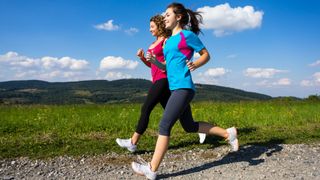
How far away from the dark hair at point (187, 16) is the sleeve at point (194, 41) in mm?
314

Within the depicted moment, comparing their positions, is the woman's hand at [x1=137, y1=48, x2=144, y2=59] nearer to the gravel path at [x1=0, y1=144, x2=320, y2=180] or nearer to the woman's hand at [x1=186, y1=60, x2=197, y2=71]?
the woman's hand at [x1=186, y1=60, x2=197, y2=71]

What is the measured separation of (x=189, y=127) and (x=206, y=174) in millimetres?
831

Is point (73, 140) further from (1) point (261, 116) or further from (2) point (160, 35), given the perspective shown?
(1) point (261, 116)

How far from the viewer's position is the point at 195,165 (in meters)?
6.08

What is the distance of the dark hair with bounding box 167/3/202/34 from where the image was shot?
5.32m

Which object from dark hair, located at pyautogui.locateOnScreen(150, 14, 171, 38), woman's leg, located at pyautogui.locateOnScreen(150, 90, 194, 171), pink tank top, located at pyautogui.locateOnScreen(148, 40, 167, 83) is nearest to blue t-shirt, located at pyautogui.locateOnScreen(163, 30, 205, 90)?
woman's leg, located at pyautogui.locateOnScreen(150, 90, 194, 171)

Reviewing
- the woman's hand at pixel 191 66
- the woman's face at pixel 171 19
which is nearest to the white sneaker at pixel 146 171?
the woman's hand at pixel 191 66

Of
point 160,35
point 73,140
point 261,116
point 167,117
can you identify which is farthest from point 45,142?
point 261,116

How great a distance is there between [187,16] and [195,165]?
227 centimetres

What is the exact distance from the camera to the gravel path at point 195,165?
18.0 feet

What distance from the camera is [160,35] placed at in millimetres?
6566

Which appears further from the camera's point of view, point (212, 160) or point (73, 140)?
point (73, 140)

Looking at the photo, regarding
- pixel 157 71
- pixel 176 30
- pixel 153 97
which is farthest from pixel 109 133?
pixel 176 30

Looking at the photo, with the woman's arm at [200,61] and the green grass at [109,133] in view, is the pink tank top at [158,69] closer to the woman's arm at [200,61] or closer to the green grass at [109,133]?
the woman's arm at [200,61]
